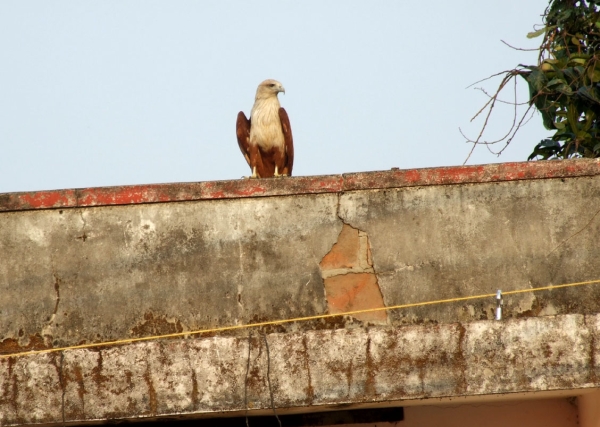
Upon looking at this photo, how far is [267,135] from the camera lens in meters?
7.96

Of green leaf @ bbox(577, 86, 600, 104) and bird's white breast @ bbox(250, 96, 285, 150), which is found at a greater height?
green leaf @ bbox(577, 86, 600, 104)

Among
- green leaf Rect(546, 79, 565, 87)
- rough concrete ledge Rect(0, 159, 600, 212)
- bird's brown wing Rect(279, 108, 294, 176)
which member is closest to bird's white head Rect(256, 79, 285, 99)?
bird's brown wing Rect(279, 108, 294, 176)

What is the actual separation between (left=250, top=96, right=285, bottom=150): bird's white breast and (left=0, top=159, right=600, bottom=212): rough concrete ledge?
281cm

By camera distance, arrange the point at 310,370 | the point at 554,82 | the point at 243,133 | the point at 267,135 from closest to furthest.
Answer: the point at 310,370
the point at 267,135
the point at 243,133
the point at 554,82

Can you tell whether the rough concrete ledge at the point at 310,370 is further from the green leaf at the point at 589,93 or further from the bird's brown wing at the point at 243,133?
the green leaf at the point at 589,93

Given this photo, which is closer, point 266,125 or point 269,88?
point 266,125

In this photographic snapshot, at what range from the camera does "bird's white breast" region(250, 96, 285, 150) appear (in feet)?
26.1

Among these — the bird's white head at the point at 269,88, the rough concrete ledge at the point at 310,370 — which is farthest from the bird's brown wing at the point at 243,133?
the rough concrete ledge at the point at 310,370

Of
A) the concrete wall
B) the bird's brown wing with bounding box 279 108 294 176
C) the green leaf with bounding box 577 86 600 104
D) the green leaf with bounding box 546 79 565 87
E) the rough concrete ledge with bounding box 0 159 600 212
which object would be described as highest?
the green leaf with bounding box 546 79 565 87

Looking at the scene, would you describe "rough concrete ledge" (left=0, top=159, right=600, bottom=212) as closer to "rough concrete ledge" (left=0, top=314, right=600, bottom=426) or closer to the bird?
"rough concrete ledge" (left=0, top=314, right=600, bottom=426)

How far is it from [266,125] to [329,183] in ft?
9.71

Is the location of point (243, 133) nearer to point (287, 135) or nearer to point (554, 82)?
point (287, 135)

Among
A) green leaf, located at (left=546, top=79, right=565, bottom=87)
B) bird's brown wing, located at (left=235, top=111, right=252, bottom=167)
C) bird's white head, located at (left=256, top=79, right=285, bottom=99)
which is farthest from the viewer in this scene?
green leaf, located at (left=546, top=79, right=565, bottom=87)

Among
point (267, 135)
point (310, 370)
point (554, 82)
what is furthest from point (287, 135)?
point (310, 370)
